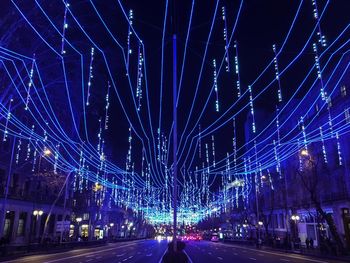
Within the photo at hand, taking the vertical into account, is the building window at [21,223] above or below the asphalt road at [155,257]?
above

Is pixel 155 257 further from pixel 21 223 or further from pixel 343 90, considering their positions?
pixel 343 90

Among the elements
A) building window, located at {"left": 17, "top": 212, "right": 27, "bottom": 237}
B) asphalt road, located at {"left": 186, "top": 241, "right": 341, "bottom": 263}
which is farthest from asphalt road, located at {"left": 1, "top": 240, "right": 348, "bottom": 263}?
building window, located at {"left": 17, "top": 212, "right": 27, "bottom": 237}

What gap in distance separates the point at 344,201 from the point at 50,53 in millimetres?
33340

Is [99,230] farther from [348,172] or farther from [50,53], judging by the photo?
[50,53]

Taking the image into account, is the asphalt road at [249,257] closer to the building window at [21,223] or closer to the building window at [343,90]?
the building window at [343,90]

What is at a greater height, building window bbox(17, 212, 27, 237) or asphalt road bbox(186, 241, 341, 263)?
building window bbox(17, 212, 27, 237)

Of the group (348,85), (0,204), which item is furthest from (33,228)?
(348,85)

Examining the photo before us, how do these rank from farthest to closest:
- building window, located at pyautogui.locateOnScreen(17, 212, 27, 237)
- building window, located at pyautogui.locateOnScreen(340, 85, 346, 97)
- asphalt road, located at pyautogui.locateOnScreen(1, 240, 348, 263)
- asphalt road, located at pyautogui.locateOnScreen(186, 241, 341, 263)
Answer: building window, located at pyautogui.locateOnScreen(17, 212, 27, 237), building window, located at pyautogui.locateOnScreen(340, 85, 346, 97), asphalt road, located at pyautogui.locateOnScreen(186, 241, 341, 263), asphalt road, located at pyautogui.locateOnScreen(1, 240, 348, 263)

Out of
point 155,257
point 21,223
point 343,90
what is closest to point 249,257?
point 155,257

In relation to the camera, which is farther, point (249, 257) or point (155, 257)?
point (155, 257)

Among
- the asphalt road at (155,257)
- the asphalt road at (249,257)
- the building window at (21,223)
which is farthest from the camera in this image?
the building window at (21,223)

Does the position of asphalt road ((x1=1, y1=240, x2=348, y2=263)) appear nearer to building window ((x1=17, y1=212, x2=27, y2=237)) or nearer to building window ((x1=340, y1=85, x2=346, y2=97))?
building window ((x1=17, y1=212, x2=27, y2=237))

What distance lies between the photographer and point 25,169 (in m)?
50.1

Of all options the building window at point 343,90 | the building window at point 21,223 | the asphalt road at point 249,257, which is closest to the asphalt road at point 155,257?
the asphalt road at point 249,257
